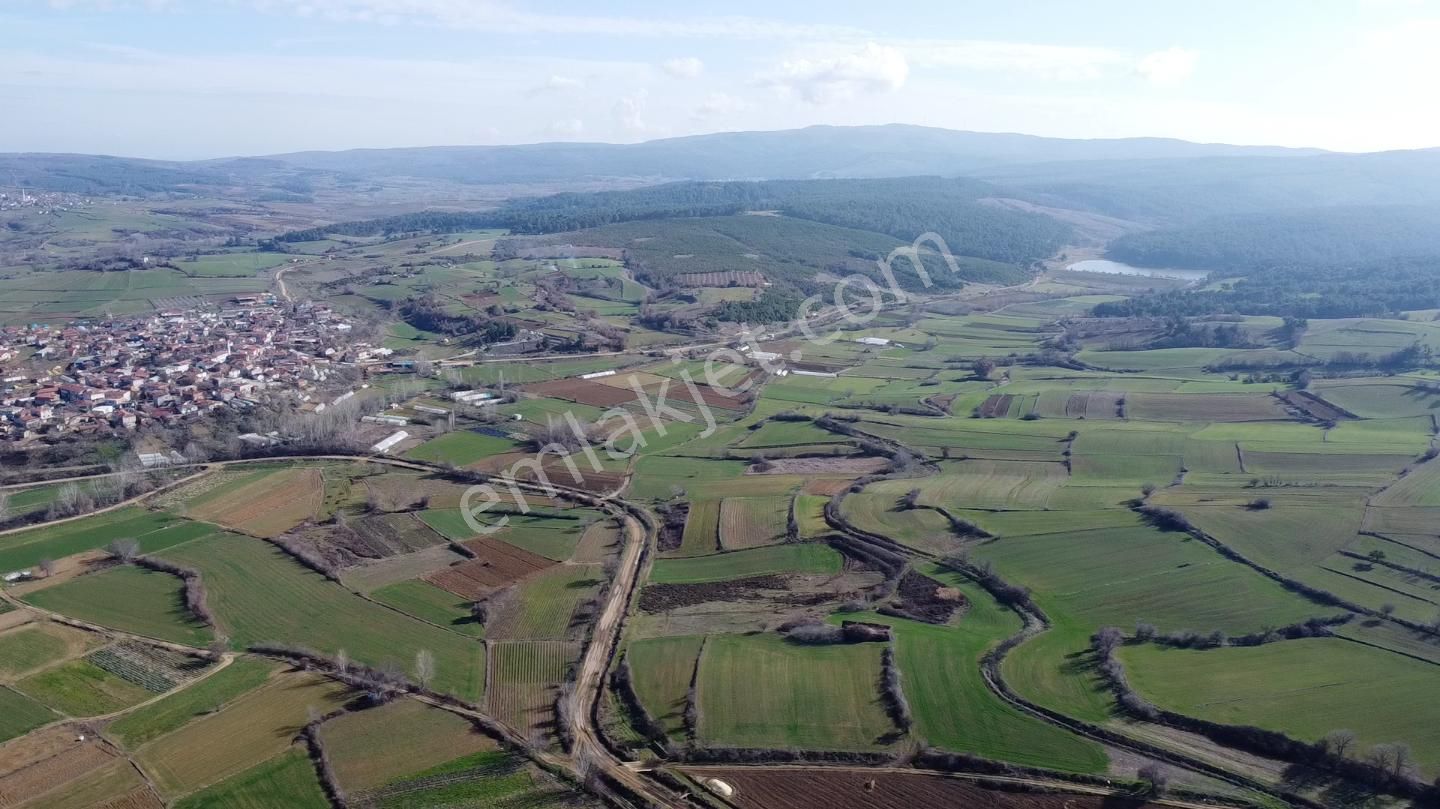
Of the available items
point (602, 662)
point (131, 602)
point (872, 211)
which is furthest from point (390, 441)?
point (872, 211)

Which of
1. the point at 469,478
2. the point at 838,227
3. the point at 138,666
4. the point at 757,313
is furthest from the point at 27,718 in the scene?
the point at 838,227

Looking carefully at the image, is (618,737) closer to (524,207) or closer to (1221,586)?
(1221,586)

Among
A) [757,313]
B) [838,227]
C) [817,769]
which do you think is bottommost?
[817,769]

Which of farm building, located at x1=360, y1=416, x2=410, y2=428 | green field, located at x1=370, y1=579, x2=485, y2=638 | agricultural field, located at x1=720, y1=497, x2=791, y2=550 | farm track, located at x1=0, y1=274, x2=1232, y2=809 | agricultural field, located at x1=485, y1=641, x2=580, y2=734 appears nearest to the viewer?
farm track, located at x1=0, y1=274, x2=1232, y2=809

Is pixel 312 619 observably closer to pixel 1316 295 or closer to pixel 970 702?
pixel 970 702

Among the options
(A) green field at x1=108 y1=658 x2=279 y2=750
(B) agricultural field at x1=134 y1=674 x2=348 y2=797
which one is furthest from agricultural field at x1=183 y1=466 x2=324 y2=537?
(B) agricultural field at x1=134 y1=674 x2=348 y2=797

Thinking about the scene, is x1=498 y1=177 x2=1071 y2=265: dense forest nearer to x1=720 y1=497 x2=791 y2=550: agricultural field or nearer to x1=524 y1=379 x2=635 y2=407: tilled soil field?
x1=524 y1=379 x2=635 y2=407: tilled soil field
